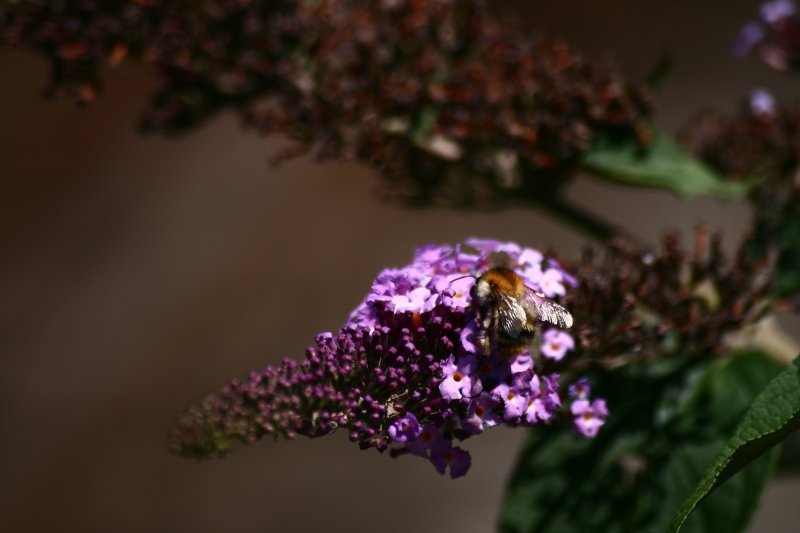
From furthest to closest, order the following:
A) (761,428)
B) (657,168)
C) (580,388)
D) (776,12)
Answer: (776,12) → (657,168) → (580,388) → (761,428)

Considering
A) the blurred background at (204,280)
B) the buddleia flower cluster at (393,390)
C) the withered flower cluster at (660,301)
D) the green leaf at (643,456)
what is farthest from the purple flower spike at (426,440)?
the blurred background at (204,280)

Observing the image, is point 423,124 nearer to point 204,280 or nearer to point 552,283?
point 552,283

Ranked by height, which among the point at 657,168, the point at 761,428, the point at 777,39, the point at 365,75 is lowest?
the point at 761,428

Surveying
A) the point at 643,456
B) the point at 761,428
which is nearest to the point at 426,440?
the point at 761,428

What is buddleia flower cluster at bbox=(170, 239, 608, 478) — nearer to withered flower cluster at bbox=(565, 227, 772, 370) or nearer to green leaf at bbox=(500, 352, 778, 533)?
withered flower cluster at bbox=(565, 227, 772, 370)

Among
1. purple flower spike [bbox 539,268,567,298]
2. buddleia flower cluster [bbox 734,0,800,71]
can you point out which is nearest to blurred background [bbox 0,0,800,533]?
buddleia flower cluster [bbox 734,0,800,71]

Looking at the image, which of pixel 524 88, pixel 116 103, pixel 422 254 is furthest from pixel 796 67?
pixel 116 103

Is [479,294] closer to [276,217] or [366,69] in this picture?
[366,69]
